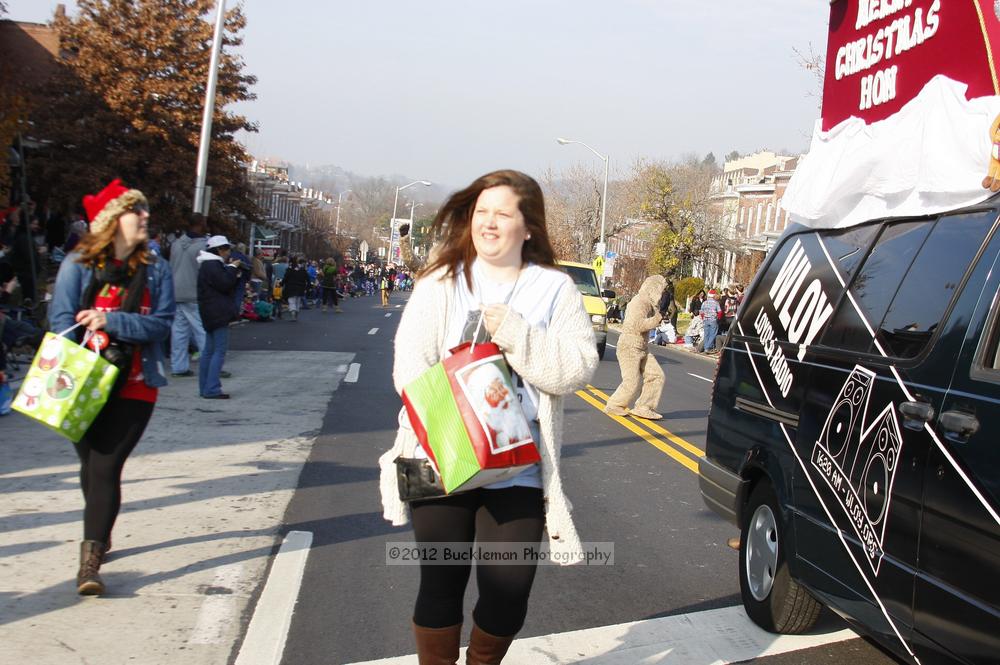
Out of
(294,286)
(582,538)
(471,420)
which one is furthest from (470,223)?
(294,286)

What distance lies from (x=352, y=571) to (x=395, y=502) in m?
2.47

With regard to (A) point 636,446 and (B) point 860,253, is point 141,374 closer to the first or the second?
(B) point 860,253

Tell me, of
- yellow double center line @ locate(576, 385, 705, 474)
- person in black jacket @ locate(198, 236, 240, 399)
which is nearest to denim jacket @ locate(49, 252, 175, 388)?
yellow double center line @ locate(576, 385, 705, 474)

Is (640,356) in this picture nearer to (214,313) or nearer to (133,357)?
(214,313)

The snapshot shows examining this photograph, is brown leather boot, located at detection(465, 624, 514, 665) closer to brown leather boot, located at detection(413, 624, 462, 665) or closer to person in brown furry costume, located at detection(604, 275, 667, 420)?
brown leather boot, located at detection(413, 624, 462, 665)

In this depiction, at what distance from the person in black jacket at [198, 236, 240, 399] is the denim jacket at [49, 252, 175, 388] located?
21.8 feet

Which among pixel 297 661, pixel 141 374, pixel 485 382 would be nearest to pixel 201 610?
pixel 297 661

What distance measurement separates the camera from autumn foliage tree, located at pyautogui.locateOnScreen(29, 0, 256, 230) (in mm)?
27281

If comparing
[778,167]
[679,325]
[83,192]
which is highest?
[778,167]

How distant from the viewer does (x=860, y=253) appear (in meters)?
4.50

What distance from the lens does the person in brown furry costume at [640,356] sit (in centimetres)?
1187

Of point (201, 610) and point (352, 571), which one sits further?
point (352, 571)

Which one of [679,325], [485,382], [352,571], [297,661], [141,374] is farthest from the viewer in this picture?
[679,325]

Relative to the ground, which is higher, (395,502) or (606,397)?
(395,502)
